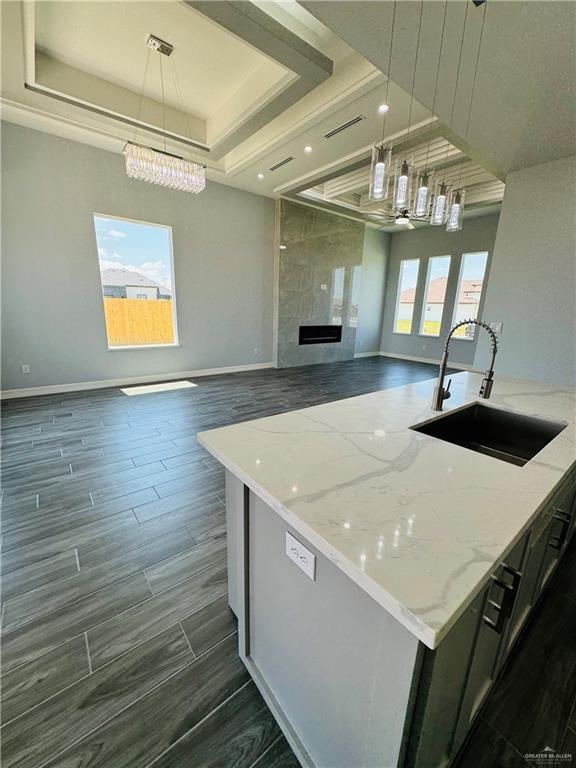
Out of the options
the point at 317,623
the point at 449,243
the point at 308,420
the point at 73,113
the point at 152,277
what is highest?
the point at 73,113

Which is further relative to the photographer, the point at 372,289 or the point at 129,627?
the point at 372,289

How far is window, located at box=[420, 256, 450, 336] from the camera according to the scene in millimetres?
7332

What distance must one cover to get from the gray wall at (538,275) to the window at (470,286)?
3439mm

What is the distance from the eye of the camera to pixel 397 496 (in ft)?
2.65

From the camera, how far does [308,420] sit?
1.33m

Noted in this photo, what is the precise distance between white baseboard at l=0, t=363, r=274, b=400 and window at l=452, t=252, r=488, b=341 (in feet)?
15.6

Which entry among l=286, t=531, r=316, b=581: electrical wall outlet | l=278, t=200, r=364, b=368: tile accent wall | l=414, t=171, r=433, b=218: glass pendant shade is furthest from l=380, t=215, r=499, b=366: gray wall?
l=286, t=531, r=316, b=581: electrical wall outlet

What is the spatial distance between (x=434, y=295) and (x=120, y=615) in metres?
8.13

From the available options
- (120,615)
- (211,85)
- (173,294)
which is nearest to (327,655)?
(120,615)

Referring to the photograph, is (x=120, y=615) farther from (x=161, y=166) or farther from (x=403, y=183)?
(x=161, y=166)

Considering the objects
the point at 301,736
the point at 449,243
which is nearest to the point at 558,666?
the point at 301,736

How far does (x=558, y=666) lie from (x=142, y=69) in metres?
5.46

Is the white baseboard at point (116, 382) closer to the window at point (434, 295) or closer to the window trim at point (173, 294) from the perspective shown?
the window trim at point (173, 294)

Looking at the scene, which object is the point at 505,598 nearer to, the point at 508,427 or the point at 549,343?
the point at 508,427
